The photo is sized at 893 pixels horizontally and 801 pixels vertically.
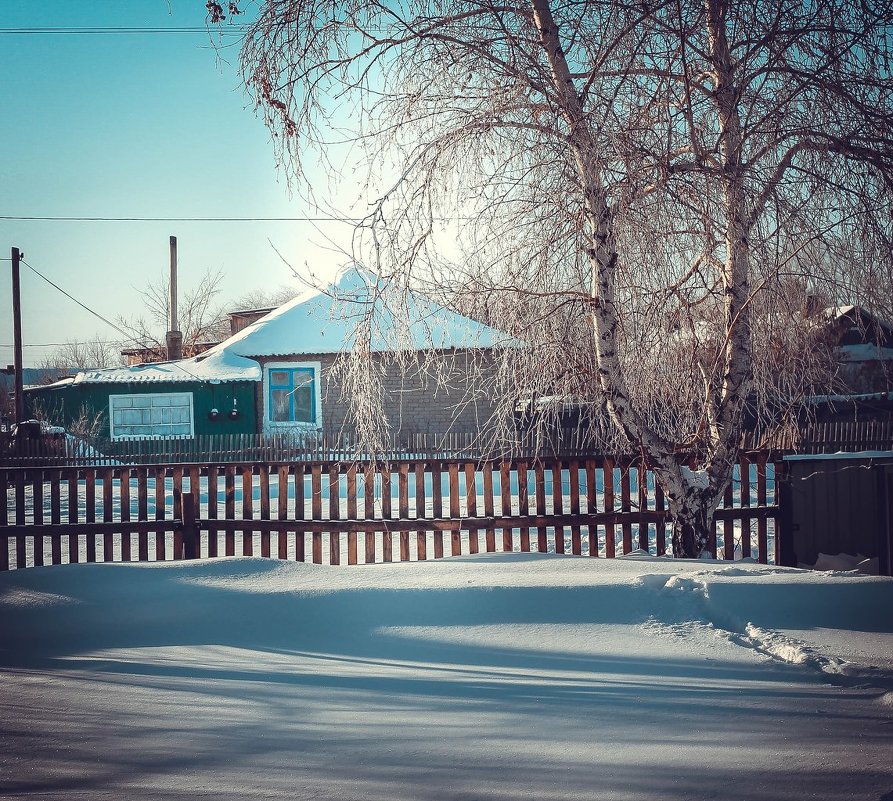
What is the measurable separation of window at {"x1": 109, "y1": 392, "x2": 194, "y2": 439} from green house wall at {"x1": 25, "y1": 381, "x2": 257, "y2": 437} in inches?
8.3

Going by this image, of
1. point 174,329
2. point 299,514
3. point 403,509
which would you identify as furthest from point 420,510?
point 174,329

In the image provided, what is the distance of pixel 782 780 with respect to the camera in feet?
8.36

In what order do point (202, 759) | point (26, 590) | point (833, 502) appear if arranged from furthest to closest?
1. point (833, 502)
2. point (26, 590)
3. point (202, 759)

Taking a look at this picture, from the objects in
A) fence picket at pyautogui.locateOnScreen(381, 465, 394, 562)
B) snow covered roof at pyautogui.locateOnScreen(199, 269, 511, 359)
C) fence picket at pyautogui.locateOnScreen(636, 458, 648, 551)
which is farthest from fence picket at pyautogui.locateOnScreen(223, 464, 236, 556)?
fence picket at pyautogui.locateOnScreen(636, 458, 648, 551)

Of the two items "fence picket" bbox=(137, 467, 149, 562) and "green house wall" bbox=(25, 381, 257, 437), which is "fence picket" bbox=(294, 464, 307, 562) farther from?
"green house wall" bbox=(25, 381, 257, 437)

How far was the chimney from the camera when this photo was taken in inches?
1264

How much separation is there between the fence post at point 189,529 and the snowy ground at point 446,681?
4.97 ft

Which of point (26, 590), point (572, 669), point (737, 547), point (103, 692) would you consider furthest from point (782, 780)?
point (737, 547)

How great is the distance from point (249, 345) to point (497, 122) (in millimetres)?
20710

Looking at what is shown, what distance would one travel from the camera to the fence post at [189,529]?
6.84 meters

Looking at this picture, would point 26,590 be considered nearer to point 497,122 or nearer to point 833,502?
point 497,122

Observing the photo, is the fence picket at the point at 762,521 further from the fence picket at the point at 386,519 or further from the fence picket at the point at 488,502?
the fence picket at the point at 386,519

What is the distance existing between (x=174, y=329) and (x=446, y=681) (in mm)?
32403

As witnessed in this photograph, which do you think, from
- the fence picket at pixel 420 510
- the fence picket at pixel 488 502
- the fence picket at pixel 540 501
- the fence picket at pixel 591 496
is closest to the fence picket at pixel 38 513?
the fence picket at pixel 420 510
